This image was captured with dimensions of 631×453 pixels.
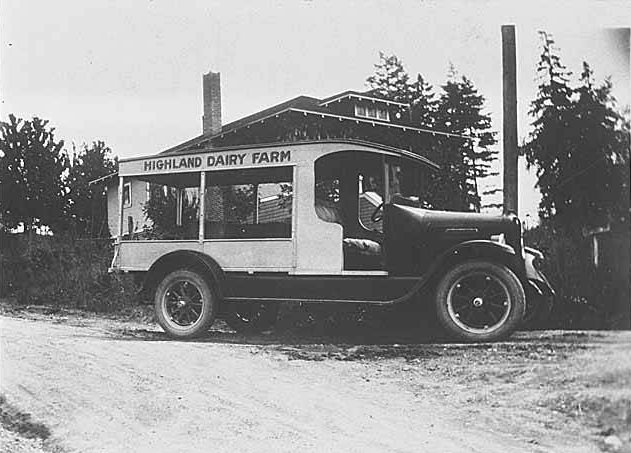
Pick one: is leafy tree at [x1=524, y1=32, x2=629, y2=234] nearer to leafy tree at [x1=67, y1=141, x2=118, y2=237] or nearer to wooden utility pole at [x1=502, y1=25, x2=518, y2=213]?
wooden utility pole at [x1=502, y1=25, x2=518, y2=213]

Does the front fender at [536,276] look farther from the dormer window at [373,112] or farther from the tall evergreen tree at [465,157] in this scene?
the dormer window at [373,112]

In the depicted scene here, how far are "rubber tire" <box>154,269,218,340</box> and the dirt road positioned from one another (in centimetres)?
4

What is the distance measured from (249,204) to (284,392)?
0.56m

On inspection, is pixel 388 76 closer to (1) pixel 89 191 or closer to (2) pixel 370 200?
(2) pixel 370 200

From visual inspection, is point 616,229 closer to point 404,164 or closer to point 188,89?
point 404,164

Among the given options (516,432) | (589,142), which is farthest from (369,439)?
(589,142)

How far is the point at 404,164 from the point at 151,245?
2.66ft

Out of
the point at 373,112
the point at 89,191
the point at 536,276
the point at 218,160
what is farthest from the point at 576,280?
the point at 89,191

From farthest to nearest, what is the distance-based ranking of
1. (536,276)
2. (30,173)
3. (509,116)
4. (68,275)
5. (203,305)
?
1. (30,173)
2. (68,275)
3. (203,305)
4. (509,116)
5. (536,276)

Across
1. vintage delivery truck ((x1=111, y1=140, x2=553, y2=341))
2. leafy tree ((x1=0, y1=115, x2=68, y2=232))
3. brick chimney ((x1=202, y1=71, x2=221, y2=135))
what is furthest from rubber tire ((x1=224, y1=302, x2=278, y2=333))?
leafy tree ((x1=0, y1=115, x2=68, y2=232))

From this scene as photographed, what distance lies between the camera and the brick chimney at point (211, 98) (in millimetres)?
2334

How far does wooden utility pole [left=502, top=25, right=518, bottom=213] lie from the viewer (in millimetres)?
1916

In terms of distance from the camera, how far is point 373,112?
2.06m

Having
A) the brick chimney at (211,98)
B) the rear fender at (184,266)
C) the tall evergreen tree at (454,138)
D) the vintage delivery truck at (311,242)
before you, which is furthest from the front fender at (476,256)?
the brick chimney at (211,98)
